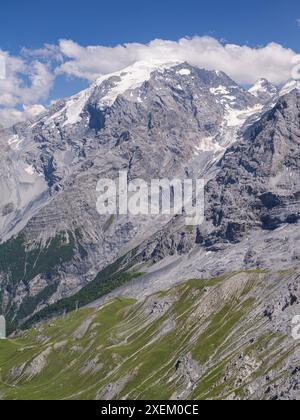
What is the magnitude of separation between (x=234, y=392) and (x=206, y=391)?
1492cm
